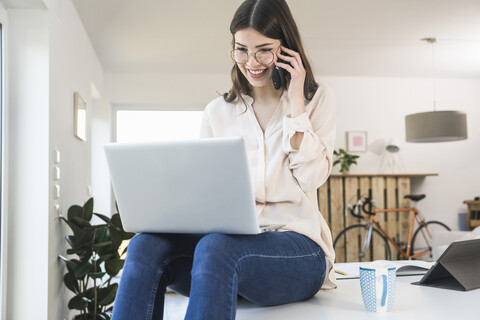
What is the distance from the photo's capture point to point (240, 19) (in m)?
1.43

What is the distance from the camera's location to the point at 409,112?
666cm

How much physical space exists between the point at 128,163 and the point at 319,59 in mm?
4810

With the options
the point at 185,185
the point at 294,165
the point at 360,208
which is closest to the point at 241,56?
the point at 294,165

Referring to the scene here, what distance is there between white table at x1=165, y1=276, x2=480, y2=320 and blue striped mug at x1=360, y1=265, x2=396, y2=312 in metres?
0.02

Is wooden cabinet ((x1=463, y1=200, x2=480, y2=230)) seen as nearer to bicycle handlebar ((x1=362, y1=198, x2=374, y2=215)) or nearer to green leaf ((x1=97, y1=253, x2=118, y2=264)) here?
bicycle handlebar ((x1=362, y1=198, x2=374, y2=215))

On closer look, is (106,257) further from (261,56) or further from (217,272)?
(217,272)

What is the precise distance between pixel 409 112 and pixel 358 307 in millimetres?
5882

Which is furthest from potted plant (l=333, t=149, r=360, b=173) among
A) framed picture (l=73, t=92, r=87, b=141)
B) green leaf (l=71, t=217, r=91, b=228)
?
green leaf (l=71, t=217, r=91, b=228)

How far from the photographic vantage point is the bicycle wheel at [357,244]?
5898mm

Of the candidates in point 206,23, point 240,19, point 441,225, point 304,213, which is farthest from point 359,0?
point 441,225

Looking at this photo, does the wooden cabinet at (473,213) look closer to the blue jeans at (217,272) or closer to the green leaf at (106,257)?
the green leaf at (106,257)

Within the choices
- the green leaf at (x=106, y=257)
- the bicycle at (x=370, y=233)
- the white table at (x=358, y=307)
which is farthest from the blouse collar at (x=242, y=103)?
the bicycle at (x=370, y=233)

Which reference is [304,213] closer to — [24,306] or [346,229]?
[24,306]

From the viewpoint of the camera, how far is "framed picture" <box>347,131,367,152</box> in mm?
6477
